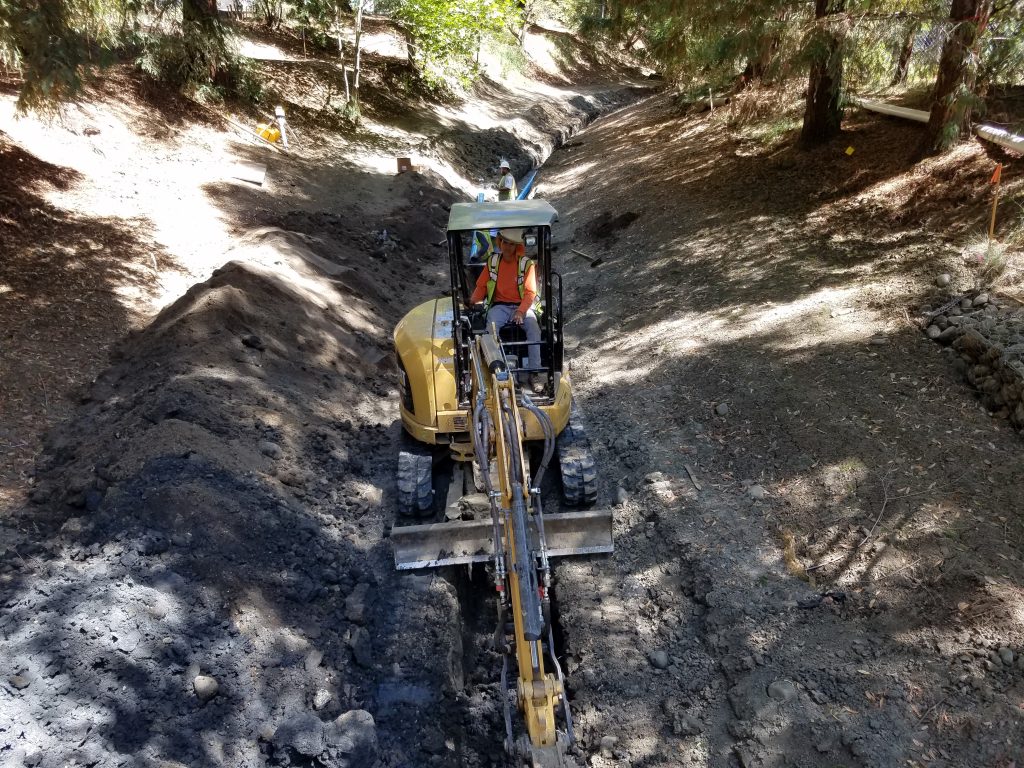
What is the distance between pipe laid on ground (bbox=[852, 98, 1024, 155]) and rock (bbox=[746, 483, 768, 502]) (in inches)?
235

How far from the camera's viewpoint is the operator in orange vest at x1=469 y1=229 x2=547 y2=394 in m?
6.02

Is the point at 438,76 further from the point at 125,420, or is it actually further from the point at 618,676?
the point at 618,676

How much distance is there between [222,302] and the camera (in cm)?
859

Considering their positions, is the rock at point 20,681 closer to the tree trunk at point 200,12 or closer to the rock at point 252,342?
the rock at point 252,342

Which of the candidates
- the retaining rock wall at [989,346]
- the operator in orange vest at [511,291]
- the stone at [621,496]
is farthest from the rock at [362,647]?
the retaining rock wall at [989,346]

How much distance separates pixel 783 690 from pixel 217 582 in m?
3.97

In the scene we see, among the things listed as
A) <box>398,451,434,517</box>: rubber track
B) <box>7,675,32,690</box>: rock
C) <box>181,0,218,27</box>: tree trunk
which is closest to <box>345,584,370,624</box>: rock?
<box>398,451,434,517</box>: rubber track

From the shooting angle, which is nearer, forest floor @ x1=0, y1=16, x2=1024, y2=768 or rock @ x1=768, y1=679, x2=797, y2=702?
forest floor @ x1=0, y1=16, x2=1024, y2=768

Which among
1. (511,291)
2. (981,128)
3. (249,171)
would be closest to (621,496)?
(511,291)

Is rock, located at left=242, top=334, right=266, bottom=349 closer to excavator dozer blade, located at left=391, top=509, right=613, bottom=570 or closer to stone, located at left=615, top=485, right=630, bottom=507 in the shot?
excavator dozer blade, located at left=391, top=509, right=613, bottom=570

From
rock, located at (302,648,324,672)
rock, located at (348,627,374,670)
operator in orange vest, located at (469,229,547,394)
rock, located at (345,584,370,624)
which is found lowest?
rock, located at (348,627,374,670)

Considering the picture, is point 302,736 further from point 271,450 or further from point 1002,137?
point 1002,137

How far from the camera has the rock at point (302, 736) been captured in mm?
4348

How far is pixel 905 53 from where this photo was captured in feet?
36.2
